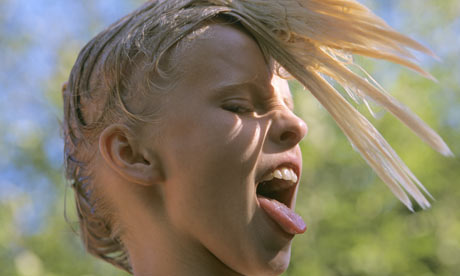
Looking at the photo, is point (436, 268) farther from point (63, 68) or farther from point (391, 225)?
point (63, 68)

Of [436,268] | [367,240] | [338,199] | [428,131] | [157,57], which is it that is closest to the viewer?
[428,131]

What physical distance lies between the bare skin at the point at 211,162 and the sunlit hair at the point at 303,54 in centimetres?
5

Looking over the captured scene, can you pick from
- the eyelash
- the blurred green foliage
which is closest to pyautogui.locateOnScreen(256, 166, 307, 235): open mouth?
the eyelash

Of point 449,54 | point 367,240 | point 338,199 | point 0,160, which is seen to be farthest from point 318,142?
point 0,160

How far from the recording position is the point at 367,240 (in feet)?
12.1

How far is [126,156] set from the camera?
1367 millimetres

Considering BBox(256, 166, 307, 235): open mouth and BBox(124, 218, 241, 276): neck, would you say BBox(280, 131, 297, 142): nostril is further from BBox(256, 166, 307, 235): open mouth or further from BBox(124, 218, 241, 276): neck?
BBox(124, 218, 241, 276): neck

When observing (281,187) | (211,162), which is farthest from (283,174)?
(211,162)

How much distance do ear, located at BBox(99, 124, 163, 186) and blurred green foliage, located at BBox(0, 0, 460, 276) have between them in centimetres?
196

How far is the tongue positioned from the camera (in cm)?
127

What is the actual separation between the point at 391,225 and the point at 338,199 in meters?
0.36

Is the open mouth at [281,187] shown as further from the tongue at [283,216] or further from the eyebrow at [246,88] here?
the eyebrow at [246,88]

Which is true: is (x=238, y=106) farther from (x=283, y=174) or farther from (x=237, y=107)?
(x=283, y=174)

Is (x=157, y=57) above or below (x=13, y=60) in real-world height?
above
